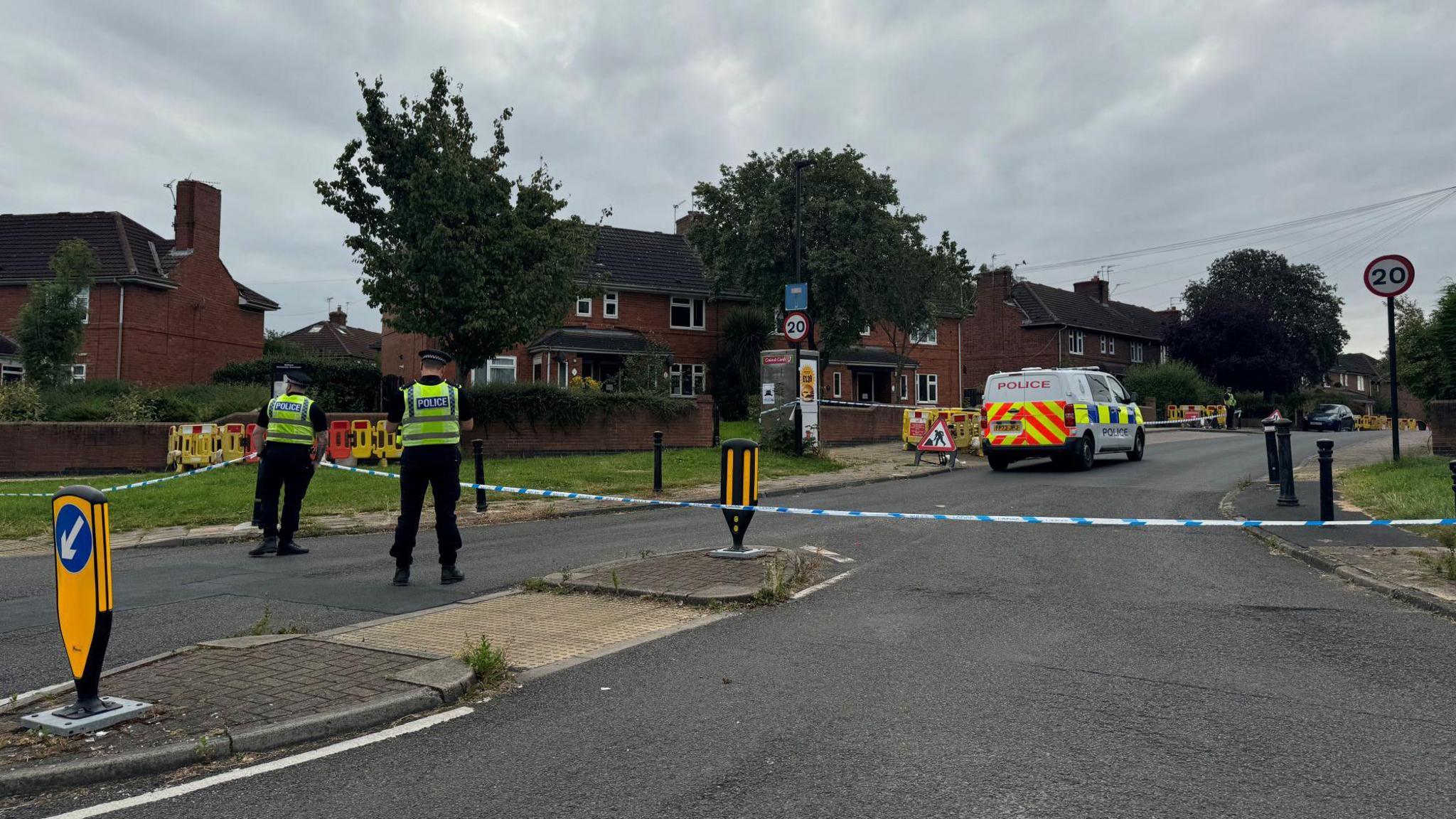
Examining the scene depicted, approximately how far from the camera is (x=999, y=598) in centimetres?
704

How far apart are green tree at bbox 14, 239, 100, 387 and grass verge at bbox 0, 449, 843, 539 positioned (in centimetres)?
928

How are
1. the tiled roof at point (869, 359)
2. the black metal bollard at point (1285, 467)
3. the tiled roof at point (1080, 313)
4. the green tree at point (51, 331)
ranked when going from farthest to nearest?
the tiled roof at point (1080, 313), the tiled roof at point (869, 359), the green tree at point (51, 331), the black metal bollard at point (1285, 467)

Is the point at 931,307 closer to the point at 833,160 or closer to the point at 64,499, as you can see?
the point at 833,160

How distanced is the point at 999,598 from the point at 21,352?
27.8 metres

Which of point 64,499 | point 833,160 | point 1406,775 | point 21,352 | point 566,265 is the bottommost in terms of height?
point 1406,775

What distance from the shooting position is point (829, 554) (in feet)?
30.2

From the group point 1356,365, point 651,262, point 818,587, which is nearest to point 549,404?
point 818,587

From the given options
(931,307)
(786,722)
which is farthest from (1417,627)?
(931,307)

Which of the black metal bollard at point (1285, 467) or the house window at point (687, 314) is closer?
the black metal bollard at point (1285, 467)

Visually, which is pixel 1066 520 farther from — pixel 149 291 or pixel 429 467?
pixel 149 291

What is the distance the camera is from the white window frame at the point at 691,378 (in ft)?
128

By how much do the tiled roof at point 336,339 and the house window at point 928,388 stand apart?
39.4 metres

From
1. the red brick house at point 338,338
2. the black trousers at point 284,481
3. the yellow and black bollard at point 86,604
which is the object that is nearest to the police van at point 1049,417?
the black trousers at point 284,481

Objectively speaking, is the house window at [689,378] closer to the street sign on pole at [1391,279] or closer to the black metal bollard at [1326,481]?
the street sign on pole at [1391,279]
